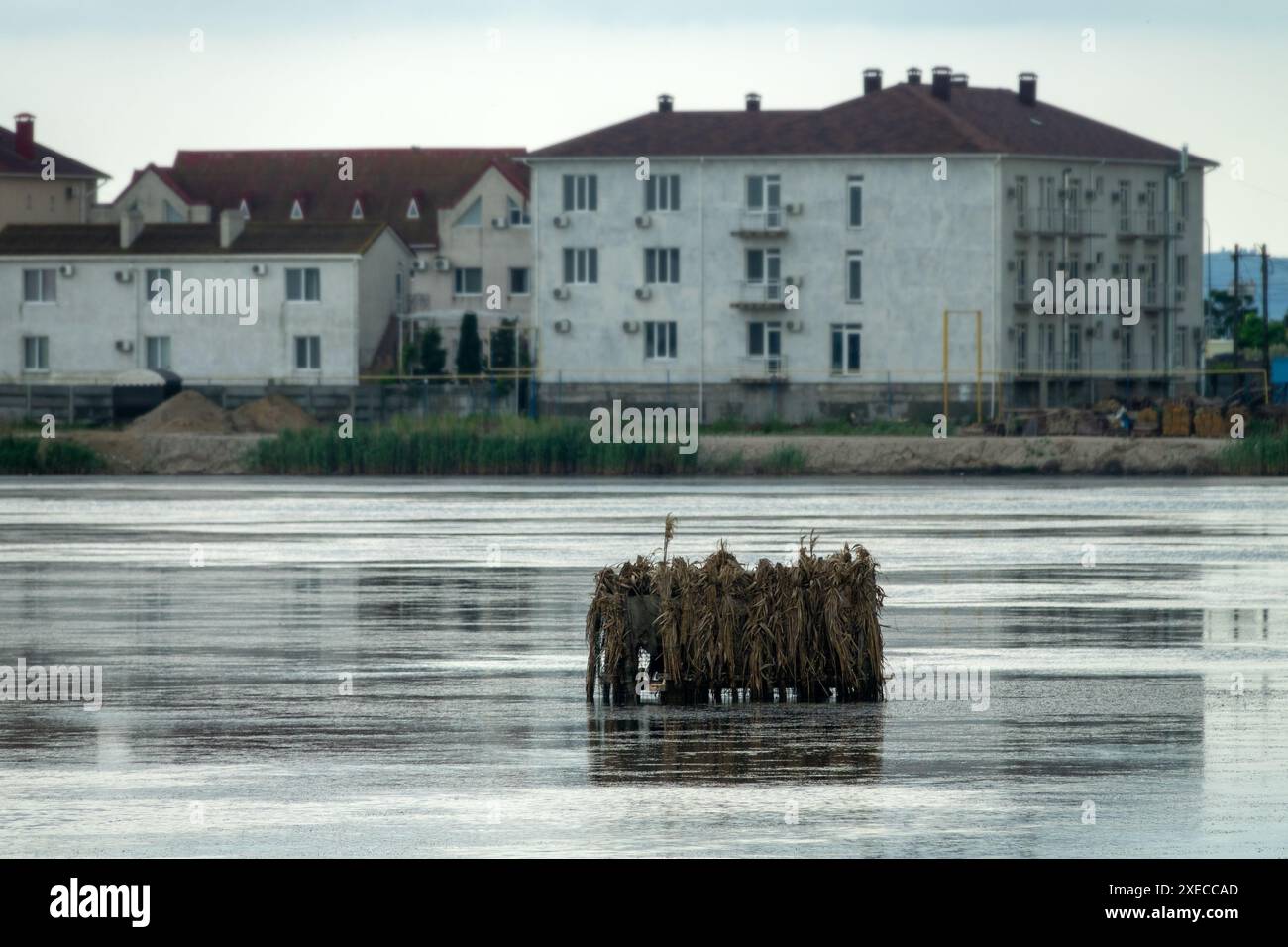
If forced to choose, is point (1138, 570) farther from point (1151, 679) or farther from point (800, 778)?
point (800, 778)

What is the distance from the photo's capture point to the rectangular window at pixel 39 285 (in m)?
94.2

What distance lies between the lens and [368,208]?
12369cm

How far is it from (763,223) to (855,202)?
137 inches

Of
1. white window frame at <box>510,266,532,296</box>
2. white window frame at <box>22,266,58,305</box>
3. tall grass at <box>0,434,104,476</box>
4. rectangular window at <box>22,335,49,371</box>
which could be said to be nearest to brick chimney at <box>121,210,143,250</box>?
white window frame at <box>22,266,58,305</box>

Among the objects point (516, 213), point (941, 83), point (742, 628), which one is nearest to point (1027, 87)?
point (941, 83)

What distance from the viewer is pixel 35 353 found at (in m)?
94.8

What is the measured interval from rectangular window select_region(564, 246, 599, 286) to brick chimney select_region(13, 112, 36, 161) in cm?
3646

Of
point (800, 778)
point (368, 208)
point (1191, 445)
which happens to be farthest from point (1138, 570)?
point (368, 208)

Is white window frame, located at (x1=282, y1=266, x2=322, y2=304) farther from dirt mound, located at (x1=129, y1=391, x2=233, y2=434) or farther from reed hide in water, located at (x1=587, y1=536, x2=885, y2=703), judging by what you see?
reed hide in water, located at (x1=587, y1=536, x2=885, y2=703)

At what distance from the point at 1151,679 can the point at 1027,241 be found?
7146cm

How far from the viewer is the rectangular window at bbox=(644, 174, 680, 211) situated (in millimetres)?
91125

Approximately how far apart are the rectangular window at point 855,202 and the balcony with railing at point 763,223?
95.0 inches

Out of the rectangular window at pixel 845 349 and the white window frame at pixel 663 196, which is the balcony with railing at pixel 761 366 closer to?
the rectangular window at pixel 845 349

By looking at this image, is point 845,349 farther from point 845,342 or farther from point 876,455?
point 876,455
